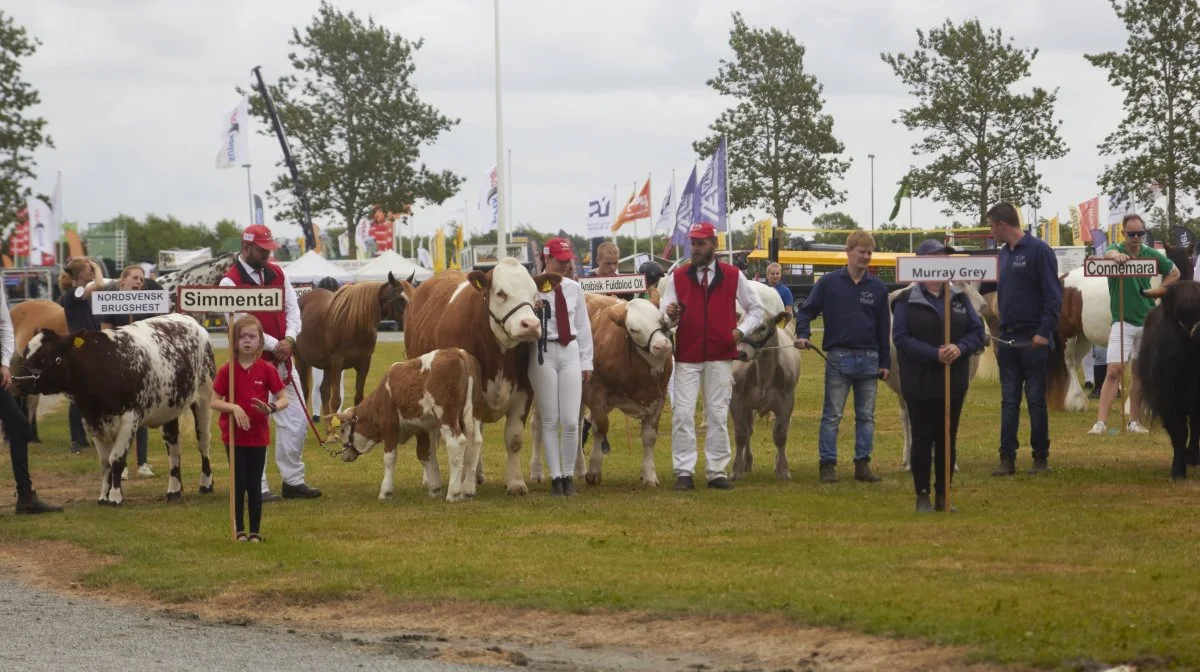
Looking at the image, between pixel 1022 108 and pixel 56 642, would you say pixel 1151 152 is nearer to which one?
pixel 1022 108

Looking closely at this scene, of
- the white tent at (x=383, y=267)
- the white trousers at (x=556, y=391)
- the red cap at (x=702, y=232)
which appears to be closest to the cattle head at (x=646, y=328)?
the white trousers at (x=556, y=391)

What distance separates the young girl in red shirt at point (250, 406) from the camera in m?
12.4

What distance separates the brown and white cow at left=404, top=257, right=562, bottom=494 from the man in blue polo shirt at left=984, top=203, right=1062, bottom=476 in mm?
4100

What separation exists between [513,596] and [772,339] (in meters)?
6.40

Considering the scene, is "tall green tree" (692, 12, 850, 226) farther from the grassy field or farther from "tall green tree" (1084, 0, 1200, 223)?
the grassy field

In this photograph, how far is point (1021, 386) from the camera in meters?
15.2

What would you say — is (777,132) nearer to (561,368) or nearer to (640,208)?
(640,208)

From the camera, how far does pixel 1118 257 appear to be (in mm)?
17641

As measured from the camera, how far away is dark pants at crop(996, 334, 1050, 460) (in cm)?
1501

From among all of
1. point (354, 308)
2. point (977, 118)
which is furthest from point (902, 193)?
point (354, 308)

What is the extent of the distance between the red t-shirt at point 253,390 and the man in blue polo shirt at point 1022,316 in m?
6.53

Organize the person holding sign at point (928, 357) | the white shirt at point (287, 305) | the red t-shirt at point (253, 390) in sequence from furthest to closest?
the white shirt at point (287, 305), the person holding sign at point (928, 357), the red t-shirt at point (253, 390)

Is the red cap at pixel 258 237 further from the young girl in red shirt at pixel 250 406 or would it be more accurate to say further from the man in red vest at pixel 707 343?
the man in red vest at pixel 707 343

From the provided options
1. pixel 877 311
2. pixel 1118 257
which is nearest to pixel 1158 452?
pixel 1118 257
